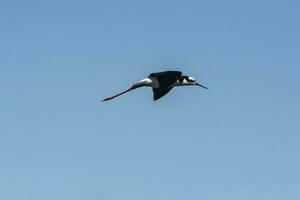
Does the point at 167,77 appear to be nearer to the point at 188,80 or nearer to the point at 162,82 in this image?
the point at 162,82

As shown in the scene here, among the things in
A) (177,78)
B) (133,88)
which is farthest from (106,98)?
(177,78)

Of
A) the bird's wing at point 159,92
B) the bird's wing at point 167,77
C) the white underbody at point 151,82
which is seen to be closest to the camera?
the bird's wing at point 167,77

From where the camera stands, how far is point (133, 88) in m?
69.2

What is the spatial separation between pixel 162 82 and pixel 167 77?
79cm

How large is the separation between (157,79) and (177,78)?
213cm

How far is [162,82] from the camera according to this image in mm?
68000

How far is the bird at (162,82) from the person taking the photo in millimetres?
67438

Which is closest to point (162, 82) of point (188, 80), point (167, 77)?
point (167, 77)

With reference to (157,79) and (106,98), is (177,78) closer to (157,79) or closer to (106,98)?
(157,79)

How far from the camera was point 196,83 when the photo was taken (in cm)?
7119

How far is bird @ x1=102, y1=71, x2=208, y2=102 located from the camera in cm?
6744

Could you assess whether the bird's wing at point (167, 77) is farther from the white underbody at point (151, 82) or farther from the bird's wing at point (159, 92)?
the bird's wing at point (159, 92)

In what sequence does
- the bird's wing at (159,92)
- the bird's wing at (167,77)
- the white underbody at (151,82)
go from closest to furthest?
the bird's wing at (167,77) < the white underbody at (151,82) < the bird's wing at (159,92)

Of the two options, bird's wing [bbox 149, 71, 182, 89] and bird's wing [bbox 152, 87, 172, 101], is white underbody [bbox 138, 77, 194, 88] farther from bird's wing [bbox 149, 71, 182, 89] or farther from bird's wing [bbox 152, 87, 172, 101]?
bird's wing [bbox 152, 87, 172, 101]
